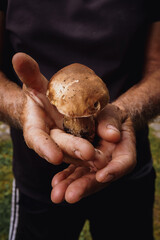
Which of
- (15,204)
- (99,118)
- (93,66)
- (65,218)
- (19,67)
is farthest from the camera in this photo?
(15,204)

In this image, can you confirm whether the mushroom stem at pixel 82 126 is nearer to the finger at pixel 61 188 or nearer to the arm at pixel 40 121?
the arm at pixel 40 121

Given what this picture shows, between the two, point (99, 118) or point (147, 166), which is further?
point (147, 166)

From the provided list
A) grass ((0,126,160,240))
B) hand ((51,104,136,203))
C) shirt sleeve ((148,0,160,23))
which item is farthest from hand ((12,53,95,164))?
grass ((0,126,160,240))

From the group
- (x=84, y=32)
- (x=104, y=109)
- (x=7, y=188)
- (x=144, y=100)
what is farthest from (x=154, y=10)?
(x=7, y=188)

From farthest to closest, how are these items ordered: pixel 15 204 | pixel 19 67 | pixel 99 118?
pixel 15 204
pixel 99 118
pixel 19 67

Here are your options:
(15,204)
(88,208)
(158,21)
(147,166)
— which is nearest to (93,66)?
(158,21)

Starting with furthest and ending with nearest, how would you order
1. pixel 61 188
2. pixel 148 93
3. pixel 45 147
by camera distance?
pixel 148 93, pixel 61 188, pixel 45 147

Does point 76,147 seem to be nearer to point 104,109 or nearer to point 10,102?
point 104,109

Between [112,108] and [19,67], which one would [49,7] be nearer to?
[19,67]

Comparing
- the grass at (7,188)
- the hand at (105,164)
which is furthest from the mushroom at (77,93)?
the grass at (7,188)
